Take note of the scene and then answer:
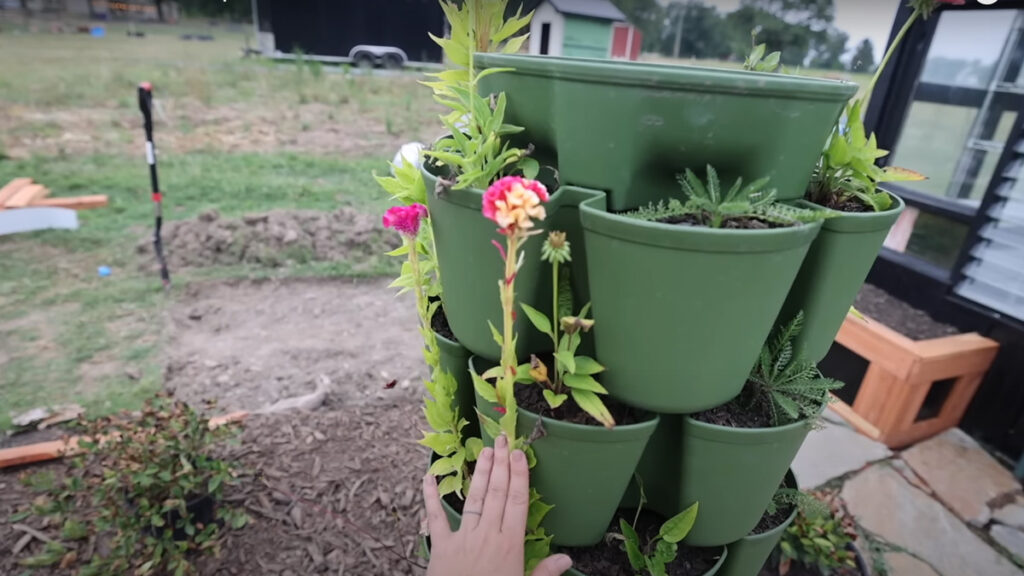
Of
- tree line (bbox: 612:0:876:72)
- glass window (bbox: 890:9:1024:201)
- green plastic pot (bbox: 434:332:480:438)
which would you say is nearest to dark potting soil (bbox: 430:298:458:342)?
green plastic pot (bbox: 434:332:480:438)

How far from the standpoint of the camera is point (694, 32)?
189 centimetres

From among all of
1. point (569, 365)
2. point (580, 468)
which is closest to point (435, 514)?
point (580, 468)

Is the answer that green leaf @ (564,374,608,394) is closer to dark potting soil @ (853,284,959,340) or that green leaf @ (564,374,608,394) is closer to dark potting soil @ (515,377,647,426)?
dark potting soil @ (515,377,647,426)

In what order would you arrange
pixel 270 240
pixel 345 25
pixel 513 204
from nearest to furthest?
pixel 513 204, pixel 345 25, pixel 270 240

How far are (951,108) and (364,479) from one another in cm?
270

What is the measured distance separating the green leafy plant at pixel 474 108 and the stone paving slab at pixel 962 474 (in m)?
2.04

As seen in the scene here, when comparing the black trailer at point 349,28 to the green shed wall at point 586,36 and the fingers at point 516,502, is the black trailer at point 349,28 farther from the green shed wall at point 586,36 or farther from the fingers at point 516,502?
the fingers at point 516,502

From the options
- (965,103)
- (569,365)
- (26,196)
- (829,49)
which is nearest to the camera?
(569,365)

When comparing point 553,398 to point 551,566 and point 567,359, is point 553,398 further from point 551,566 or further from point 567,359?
point 551,566

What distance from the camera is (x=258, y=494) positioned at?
5.90 feet

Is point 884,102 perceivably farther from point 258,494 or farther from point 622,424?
point 258,494

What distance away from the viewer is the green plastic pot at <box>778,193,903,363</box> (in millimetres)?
721

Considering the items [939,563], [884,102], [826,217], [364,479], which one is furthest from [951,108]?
[364,479]

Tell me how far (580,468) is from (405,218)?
408mm
